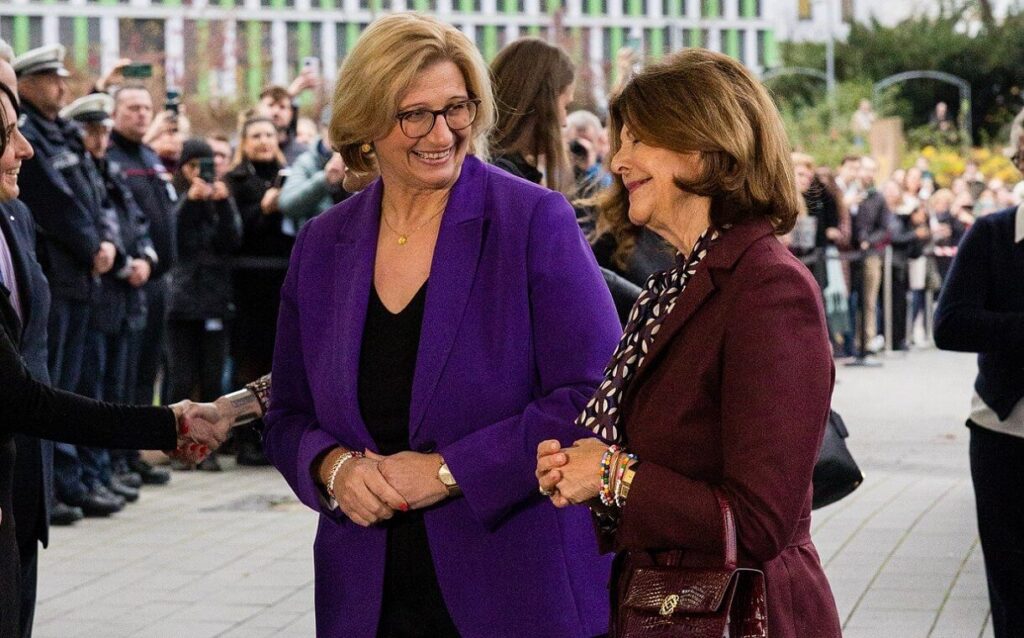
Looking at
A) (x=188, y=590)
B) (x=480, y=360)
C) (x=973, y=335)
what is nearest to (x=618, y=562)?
(x=480, y=360)

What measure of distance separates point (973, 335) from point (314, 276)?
8.30 ft

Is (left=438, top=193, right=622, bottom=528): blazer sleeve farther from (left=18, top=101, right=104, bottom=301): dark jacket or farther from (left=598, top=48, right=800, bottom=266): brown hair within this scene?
(left=18, top=101, right=104, bottom=301): dark jacket

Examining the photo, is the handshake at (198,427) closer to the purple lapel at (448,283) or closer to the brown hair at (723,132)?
the purple lapel at (448,283)

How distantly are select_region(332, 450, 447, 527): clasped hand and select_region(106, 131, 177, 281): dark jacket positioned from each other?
7685 millimetres

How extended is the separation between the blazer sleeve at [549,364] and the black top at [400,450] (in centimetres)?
17

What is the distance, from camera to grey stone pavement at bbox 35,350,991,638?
23.2 ft

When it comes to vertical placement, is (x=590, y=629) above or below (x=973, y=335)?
below

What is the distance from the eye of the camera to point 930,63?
79.2 metres

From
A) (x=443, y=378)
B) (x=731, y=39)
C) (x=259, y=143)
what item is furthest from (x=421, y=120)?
(x=731, y=39)

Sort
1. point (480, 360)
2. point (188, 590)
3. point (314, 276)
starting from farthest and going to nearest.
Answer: point (188, 590) → point (314, 276) → point (480, 360)

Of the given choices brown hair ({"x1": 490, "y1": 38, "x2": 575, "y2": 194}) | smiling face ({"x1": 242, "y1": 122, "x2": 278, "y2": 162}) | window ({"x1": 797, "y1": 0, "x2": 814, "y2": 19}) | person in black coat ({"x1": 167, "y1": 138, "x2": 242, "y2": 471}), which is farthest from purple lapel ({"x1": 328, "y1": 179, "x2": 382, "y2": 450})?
window ({"x1": 797, "y1": 0, "x2": 814, "y2": 19})

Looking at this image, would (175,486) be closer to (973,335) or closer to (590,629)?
(973,335)

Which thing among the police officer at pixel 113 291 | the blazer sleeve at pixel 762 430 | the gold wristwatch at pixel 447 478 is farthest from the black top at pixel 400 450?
the police officer at pixel 113 291

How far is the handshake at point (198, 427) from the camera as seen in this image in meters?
Result: 4.33
